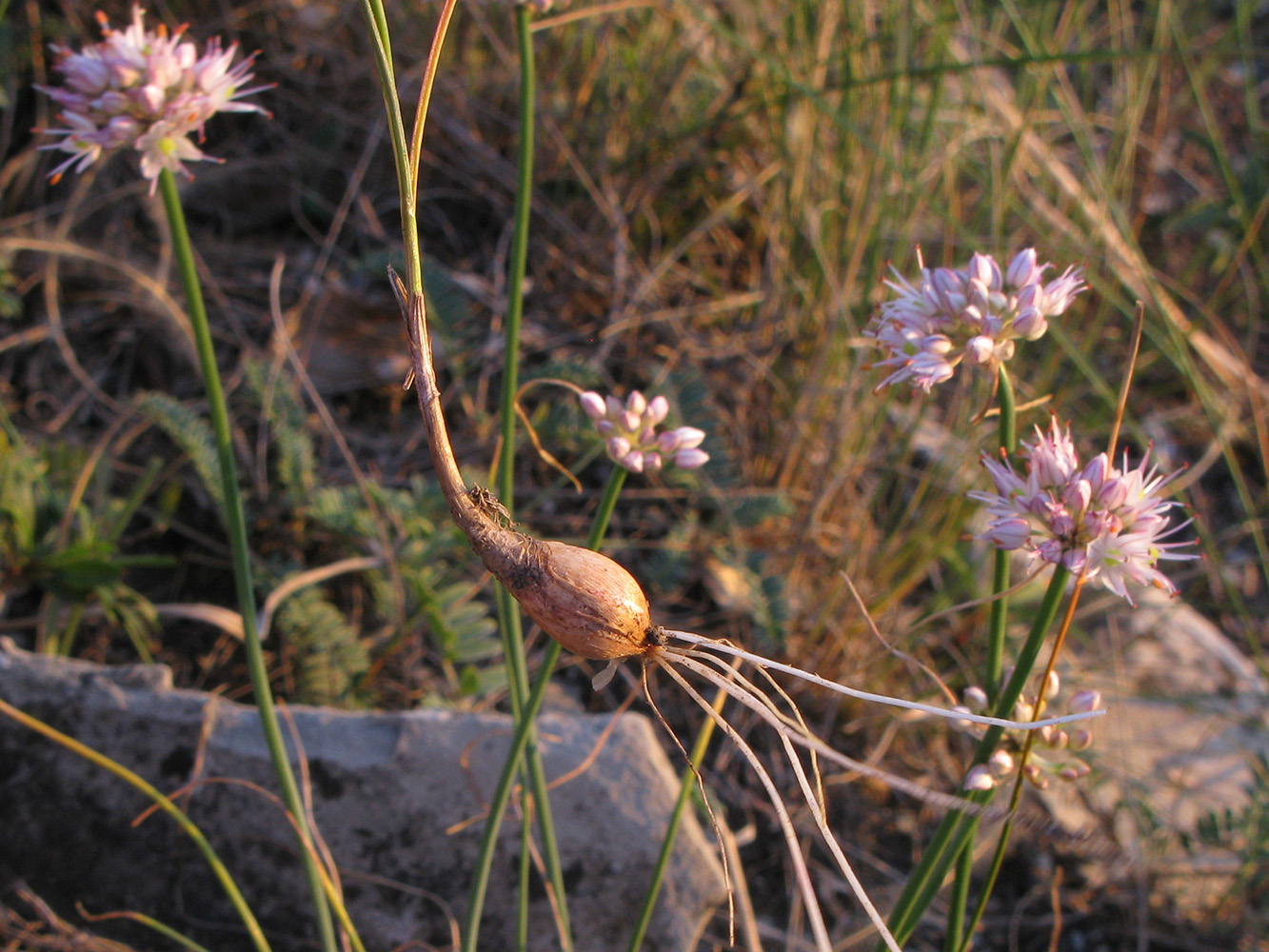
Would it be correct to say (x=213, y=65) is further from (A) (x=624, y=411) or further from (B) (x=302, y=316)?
(B) (x=302, y=316)

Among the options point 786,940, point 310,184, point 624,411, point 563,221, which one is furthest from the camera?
point 310,184

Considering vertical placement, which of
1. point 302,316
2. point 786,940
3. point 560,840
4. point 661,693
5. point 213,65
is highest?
point 213,65

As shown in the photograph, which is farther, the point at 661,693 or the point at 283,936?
the point at 661,693

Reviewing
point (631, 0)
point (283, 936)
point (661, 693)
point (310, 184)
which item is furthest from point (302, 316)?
point (283, 936)

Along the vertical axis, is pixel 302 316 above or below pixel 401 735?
above

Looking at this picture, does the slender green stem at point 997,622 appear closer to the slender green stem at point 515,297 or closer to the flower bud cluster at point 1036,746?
the flower bud cluster at point 1036,746

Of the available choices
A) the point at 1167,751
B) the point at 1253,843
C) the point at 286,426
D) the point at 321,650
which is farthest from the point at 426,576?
the point at 1167,751
